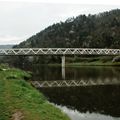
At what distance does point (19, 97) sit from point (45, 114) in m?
6.83

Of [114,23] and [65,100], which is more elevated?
[114,23]

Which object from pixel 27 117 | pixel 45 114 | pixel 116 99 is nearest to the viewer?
pixel 27 117

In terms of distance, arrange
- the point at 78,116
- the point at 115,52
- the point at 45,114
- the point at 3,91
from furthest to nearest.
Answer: the point at 115,52 → the point at 3,91 → the point at 78,116 → the point at 45,114

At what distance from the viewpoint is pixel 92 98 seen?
37.2 metres

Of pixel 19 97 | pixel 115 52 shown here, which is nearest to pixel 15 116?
pixel 19 97

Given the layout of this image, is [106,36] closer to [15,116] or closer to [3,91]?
[3,91]

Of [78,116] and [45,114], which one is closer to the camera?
[45,114]

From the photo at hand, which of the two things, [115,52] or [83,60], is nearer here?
[115,52]

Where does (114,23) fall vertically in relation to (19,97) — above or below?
above

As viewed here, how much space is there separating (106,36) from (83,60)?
52.3 feet

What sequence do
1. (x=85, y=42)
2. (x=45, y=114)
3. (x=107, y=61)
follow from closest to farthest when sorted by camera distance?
(x=45, y=114), (x=107, y=61), (x=85, y=42)

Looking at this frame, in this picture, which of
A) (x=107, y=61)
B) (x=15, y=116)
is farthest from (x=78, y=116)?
(x=107, y=61)

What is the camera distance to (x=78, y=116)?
1094 inches

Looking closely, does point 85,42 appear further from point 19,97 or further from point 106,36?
point 19,97
